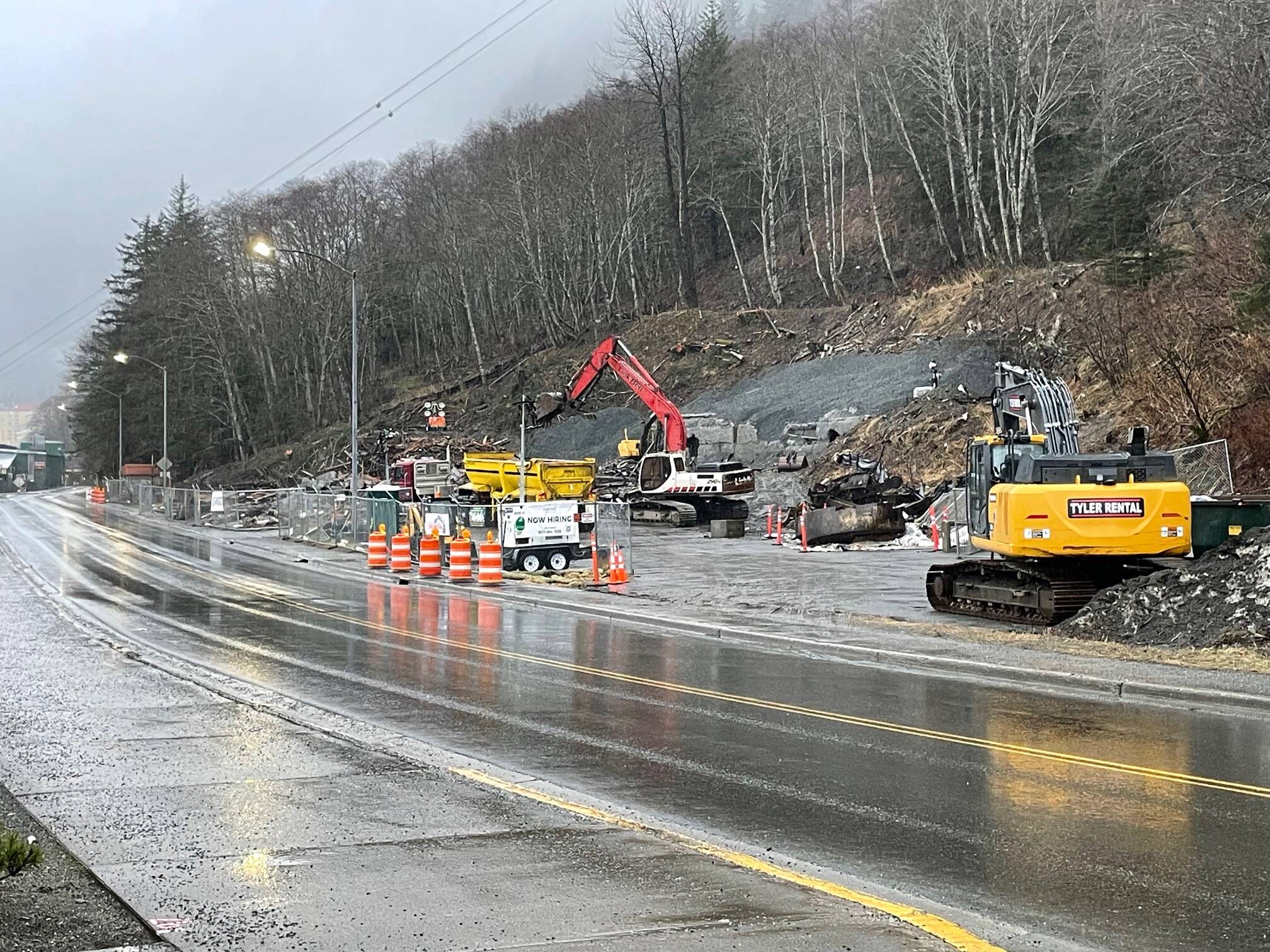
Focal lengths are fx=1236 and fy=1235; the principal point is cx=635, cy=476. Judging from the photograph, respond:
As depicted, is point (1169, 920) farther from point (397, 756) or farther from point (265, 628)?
point (265, 628)

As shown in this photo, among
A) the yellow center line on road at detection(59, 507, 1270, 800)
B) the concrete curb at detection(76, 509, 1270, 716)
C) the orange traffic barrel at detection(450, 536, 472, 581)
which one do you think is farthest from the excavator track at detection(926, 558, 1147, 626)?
the orange traffic barrel at detection(450, 536, 472, 581)

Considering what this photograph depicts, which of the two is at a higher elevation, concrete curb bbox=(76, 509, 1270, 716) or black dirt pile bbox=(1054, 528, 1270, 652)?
black dirt pile bbox=(1054, 528, 1270, 652)

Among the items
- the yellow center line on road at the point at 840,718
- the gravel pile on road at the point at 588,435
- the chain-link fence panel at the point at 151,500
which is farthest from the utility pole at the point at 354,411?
the chain-link fence panel at the point at 151,500

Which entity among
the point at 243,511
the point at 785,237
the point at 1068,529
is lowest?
the point at 243,511

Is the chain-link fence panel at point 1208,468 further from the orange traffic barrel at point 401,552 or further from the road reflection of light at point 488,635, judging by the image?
the orange traffic barrel at point 401,552

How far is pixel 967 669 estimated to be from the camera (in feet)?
47.2

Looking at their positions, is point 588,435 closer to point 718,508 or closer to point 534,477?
point 718,508

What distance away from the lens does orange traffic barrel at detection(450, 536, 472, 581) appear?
1062 inches

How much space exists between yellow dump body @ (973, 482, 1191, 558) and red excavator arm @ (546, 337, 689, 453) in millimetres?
26192

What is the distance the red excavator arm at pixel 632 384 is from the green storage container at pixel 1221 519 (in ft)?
83.4

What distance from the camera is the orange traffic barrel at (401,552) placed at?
29.8 meters

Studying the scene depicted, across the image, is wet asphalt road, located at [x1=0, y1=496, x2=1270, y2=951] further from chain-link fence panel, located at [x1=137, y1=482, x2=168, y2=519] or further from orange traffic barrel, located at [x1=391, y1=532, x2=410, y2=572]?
chain-link fence panel, located at [x1=137, y1=482, x2=168, y2=519]

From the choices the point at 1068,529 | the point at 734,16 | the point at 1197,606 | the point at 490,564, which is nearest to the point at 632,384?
the point at 490,564

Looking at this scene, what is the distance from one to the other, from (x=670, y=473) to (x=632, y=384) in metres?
3.44
